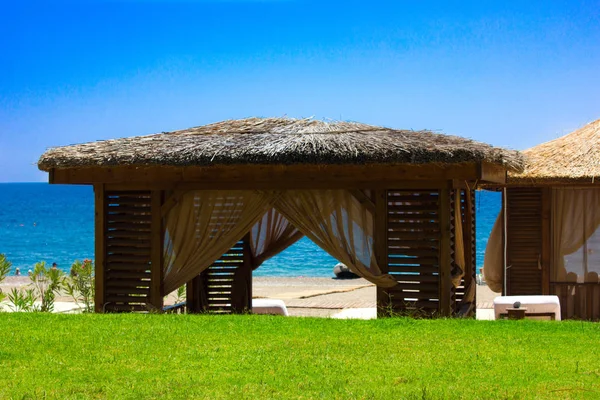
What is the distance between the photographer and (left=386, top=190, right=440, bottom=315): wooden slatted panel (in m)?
9.49

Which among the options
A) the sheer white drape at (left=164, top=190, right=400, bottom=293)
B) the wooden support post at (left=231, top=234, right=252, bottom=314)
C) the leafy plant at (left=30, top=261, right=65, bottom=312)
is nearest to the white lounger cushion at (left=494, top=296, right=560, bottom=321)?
the sheer white drape at (left=164, top=190, right=400, bottom=293)

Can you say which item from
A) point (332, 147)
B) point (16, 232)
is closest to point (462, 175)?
point (332, 147)

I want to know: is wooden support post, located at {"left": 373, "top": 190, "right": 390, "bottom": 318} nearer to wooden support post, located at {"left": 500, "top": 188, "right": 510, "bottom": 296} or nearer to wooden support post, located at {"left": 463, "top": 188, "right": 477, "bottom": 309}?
wooden support post, located at {"left": 463, "top": 188, "right": 477, "bottom": 309}

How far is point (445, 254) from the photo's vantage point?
30.8 feet

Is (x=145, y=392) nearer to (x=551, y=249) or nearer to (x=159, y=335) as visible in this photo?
(x=159, y=335)

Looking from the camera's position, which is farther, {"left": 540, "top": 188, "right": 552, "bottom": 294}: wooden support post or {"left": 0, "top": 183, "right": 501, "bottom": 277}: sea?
{"left": 0, "top": 183, "right": 501, "bottom": 277}: sea

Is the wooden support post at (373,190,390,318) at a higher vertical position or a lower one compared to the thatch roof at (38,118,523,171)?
lower

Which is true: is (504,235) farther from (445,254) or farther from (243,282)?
(243,282)

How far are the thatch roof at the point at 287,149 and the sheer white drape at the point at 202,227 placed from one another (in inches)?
27.2

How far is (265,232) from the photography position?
11.4 m

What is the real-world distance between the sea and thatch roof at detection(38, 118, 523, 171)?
28480mm

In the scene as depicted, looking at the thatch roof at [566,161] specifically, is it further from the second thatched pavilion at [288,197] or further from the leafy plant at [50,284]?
the leafy plant at [50,284]

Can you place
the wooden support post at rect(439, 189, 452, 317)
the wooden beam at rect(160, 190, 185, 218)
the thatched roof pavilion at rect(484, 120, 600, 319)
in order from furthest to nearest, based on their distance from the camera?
1. the thatched roof pavilion at rect(484, 120, 600, 319)
2. the wooden beam at rect(160, 190, 185, 218)
3. the wooden support post at rect(439, 189, 452, 317)

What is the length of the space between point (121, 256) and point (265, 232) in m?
1.98
